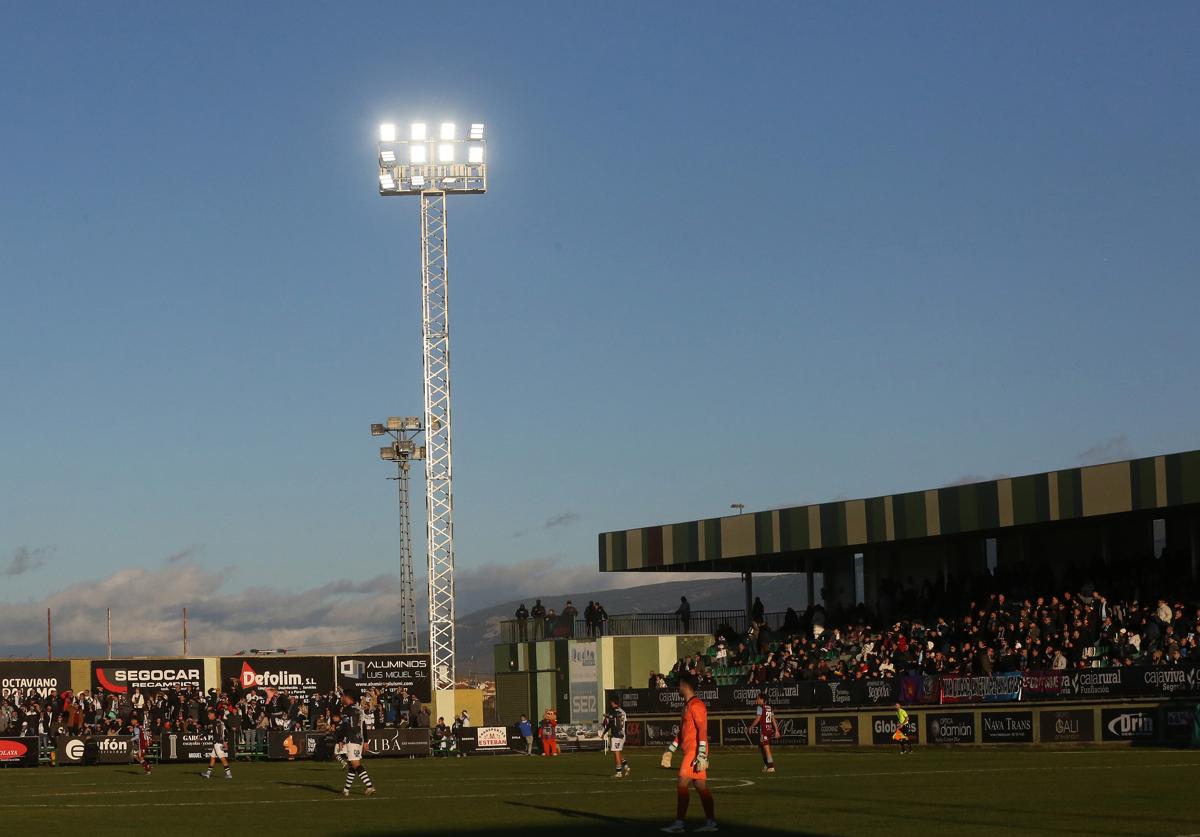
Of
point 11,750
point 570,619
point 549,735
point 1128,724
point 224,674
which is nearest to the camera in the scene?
point 1128,724

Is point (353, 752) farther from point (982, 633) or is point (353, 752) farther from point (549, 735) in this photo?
point (549, 735)

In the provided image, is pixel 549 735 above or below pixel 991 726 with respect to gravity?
below

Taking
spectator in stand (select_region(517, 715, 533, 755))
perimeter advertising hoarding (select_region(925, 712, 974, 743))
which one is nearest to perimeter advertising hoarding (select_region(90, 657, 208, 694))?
spectator in stand (select_region(517, 715, 533, 755))

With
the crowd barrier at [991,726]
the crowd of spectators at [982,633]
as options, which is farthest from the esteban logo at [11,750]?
the crowd of spectators at [982,633]

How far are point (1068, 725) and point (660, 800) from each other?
21.8 metres

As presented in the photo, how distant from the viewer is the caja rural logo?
6781 cm

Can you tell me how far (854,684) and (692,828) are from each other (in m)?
32.7

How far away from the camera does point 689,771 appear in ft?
70.5

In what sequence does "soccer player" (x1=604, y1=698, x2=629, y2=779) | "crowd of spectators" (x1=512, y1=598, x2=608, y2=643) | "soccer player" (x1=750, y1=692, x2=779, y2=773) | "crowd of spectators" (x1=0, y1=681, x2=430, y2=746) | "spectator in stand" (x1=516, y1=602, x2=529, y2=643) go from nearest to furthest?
"soccer player" (x1=750, y1=692, x2=779, y2=773) → "soccer player" (x1=604, y1=698, x2=629, y2=779) → "crowd of spectators" (x1=0, y1=681, x2=430, y2=746) → "crowd of spectators" (x1=512, y1=598, x2=608, y2=643) → "spectator in stand" (x1=516, y1=602, x2=529, y2=643)

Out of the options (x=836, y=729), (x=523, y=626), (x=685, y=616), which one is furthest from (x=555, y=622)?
(x=836, y=729)

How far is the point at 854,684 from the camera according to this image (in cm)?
5378

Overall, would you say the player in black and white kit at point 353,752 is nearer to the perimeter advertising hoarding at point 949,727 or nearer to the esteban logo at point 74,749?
the perimeter advertising hoarding at point 949,727

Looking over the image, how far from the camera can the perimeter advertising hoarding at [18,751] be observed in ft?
185

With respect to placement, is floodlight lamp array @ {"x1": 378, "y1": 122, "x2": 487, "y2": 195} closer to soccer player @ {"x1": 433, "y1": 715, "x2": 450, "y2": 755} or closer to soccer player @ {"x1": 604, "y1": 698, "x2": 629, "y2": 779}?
soccer player @ {"x1": 433, "y1": 715, "x2": 450, "y2": 755}
